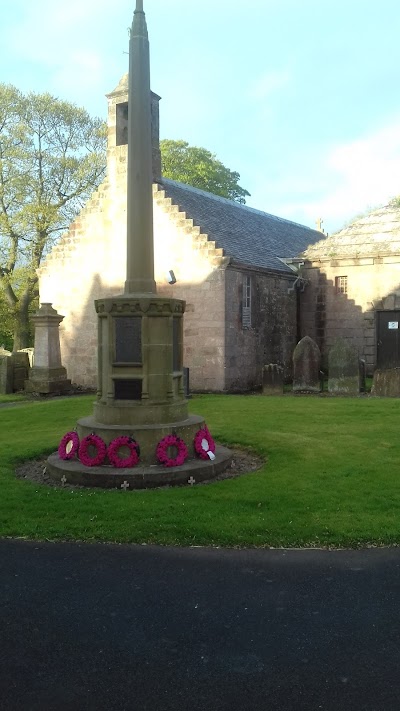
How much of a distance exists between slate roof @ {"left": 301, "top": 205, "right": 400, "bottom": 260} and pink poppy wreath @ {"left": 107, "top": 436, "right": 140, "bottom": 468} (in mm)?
16465

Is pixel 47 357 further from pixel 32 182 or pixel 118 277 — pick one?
pixel 32 182

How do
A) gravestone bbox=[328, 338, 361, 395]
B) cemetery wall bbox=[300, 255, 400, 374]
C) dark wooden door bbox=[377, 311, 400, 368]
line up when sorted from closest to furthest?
1. gravestone bbox=[328, 338, 361, 395]
2. dark wooden door bbox=[377, 311, 400, 368]
3. cemetery wall bbox=[300, 255, 400, 374]

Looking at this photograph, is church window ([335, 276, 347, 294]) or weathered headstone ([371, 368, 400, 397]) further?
church window ([335, 276, 347, 294])

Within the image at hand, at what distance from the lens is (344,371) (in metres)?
18.1

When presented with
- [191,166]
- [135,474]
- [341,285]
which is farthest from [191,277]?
→ [191,166]

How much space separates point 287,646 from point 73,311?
19804 mm

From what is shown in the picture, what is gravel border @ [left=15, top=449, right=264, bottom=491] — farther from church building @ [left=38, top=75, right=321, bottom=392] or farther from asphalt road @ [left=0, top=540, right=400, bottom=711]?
church building @ [left=38, top=75, right=321, bottom=392]

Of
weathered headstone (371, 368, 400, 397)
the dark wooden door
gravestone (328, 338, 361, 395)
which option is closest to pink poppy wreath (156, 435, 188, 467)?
weathered headstone (371, 368, 400, 397)

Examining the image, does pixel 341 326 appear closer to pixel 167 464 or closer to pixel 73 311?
pixel 73 311

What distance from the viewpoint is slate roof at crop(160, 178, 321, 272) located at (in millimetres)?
21125

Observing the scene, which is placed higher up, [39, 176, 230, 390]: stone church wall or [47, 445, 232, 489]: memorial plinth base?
[39, 176, 230, 390]: stone church wall

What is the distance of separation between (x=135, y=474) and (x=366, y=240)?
59.2 feet

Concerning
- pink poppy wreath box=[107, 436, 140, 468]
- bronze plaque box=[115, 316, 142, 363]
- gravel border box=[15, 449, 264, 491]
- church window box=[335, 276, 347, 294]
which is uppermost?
church window box=[335, 276, 347, 294]

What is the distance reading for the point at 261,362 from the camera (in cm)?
2145
